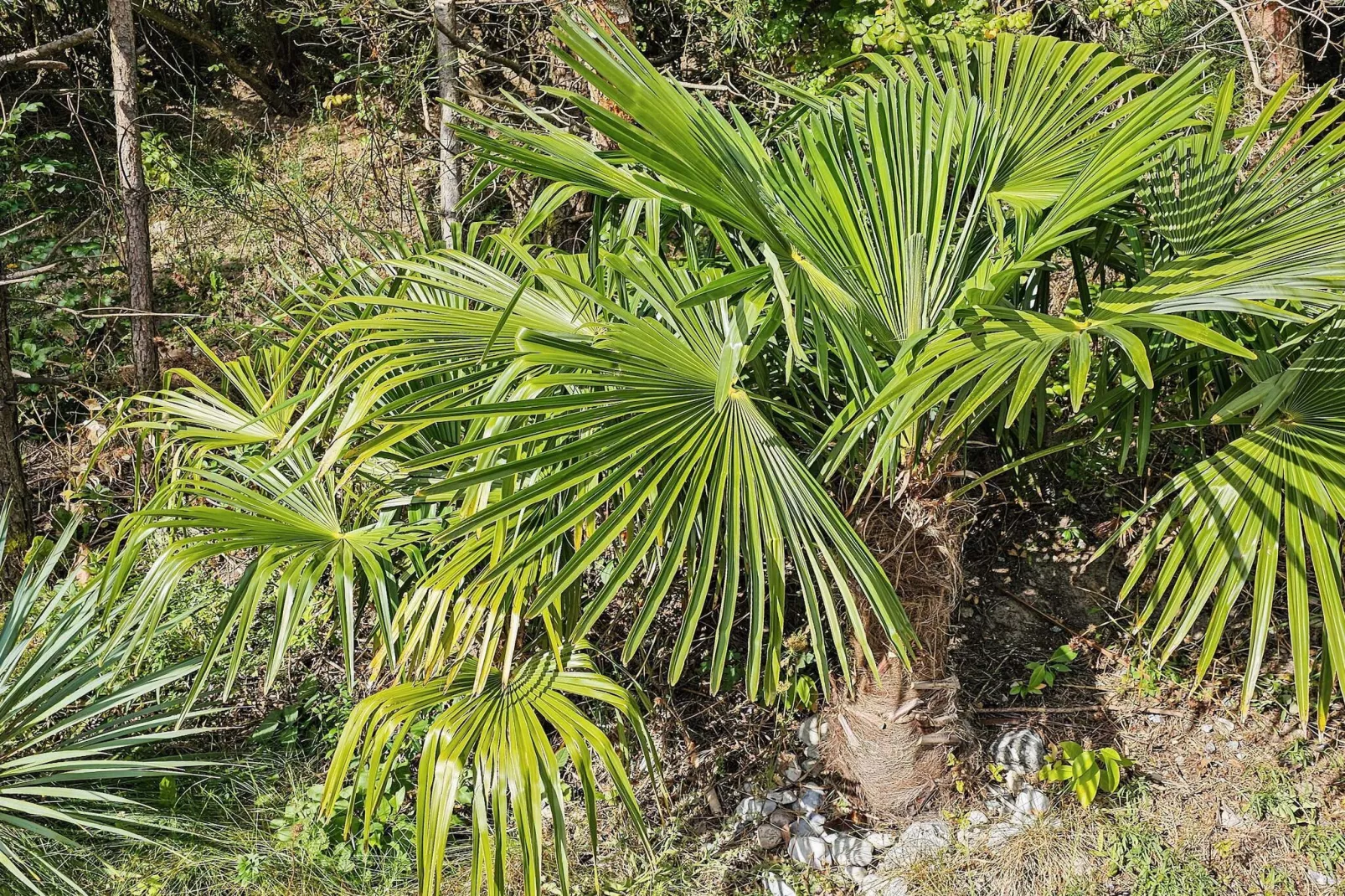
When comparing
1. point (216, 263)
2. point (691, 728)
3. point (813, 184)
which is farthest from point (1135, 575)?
point (216, 263)

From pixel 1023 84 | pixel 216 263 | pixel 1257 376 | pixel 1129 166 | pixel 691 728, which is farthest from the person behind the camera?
pixel 216 263

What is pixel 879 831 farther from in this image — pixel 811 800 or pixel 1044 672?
pixel 1044 672

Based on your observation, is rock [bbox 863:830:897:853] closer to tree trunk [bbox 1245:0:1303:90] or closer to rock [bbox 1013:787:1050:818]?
rock [bbox 1013:787:1050:818]

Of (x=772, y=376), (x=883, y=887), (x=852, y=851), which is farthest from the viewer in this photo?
(x=852, y=851)

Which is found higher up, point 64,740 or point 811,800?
point 811,800

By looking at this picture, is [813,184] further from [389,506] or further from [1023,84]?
[389,506]

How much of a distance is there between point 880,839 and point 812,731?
40 centimetres

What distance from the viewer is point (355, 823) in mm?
2691

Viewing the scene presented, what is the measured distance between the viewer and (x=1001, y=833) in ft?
8.37

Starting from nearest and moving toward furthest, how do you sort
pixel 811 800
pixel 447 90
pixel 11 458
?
1. pixel 811 800
2. pixel 11 458
3. pixel 447 90

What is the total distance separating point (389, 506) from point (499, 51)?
123 inches

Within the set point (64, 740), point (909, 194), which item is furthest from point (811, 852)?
point (64, 740)

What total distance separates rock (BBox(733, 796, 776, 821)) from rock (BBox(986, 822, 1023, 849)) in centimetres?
59

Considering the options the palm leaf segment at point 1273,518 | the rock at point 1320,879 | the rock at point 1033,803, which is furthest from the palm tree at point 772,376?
the rock at point 1320,879
